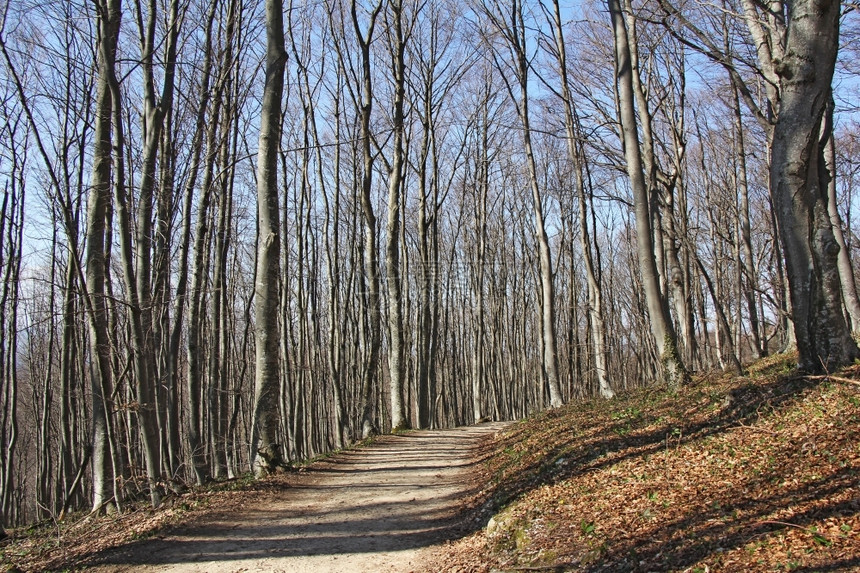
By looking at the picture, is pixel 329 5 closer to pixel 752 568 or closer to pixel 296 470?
pixel 296 470

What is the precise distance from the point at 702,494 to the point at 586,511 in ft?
3.15

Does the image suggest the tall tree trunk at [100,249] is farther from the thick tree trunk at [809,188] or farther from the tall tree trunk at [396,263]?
the thick tree trunk at [809,188]

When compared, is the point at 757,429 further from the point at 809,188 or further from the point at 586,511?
the point at 809,188

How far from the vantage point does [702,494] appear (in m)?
4.38

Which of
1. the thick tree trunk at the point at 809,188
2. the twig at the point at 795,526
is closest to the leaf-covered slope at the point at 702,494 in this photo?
the twig at the point at 795,526

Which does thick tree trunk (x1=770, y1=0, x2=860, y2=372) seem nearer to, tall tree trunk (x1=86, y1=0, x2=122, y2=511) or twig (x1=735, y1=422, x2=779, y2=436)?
twig (x1=735, y1=422, x2=779, y2=436)

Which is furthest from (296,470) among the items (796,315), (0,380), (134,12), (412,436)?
(0,380)

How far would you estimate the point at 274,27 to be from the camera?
27.3 ft

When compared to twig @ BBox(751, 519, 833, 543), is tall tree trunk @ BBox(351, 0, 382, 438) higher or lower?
higher

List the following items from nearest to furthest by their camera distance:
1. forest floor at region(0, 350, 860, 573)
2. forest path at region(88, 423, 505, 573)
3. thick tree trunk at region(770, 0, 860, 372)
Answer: forest floor at region(0, 350, 860, 573) < forest path at region(88, 423, 505, 573) < thick tree trunk at region(770, 0, 860, 372)

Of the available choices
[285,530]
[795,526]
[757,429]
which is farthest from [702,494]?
[285,530]

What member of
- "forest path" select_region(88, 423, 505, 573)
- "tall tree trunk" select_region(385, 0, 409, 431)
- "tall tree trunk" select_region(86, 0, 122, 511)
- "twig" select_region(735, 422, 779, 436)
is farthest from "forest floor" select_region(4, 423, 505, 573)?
"tall tree trunk" select_region(385, 0, 409, 431)

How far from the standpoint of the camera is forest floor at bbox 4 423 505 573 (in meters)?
4.87

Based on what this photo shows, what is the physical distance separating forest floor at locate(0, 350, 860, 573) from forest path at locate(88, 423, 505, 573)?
2 cm
